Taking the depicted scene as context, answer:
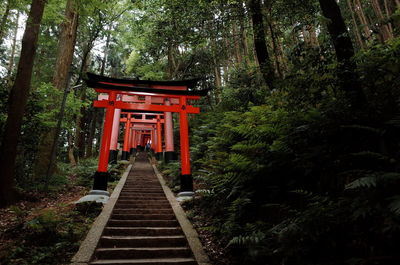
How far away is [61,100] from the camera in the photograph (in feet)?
35.4

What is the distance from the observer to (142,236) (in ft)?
18.8

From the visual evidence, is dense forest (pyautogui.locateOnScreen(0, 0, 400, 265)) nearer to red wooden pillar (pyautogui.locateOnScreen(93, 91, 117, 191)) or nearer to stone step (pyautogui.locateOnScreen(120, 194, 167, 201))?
stone step (pyautogui.locateOnScreen(120, 194, 167, 201))

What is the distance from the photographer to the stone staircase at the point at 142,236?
4.83 m

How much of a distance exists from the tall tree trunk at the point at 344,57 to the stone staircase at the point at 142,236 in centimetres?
387

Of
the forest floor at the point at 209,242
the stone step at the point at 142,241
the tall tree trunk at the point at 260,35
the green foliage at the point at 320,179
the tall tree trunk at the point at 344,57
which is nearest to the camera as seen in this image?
the green foliage at the point at 320,179

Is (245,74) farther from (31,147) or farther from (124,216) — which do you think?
(31,147)

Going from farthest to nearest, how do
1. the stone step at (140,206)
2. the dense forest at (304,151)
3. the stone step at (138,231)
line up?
the stone step at (140,206) < the stone step at (138,231) < the dense forest at (304,151)

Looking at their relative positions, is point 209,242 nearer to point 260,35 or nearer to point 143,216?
point 143,216

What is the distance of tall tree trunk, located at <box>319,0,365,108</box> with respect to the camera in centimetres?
382

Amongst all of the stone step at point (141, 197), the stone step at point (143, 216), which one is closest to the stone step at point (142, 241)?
the stone step at point (143, 216)

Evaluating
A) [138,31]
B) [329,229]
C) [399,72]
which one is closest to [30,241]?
[329,229]

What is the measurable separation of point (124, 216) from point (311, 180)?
4881 millimetres

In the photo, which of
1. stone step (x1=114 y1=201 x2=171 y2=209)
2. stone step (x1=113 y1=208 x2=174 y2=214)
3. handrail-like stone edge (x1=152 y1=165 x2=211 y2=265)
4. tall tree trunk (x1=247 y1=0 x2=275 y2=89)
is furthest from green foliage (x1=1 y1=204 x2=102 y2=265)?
tall tree trunk (x1=247 y1=0 x2=275 y2=89)

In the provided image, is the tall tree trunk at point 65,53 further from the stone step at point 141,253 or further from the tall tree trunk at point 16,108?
the stone step at point 141,253
